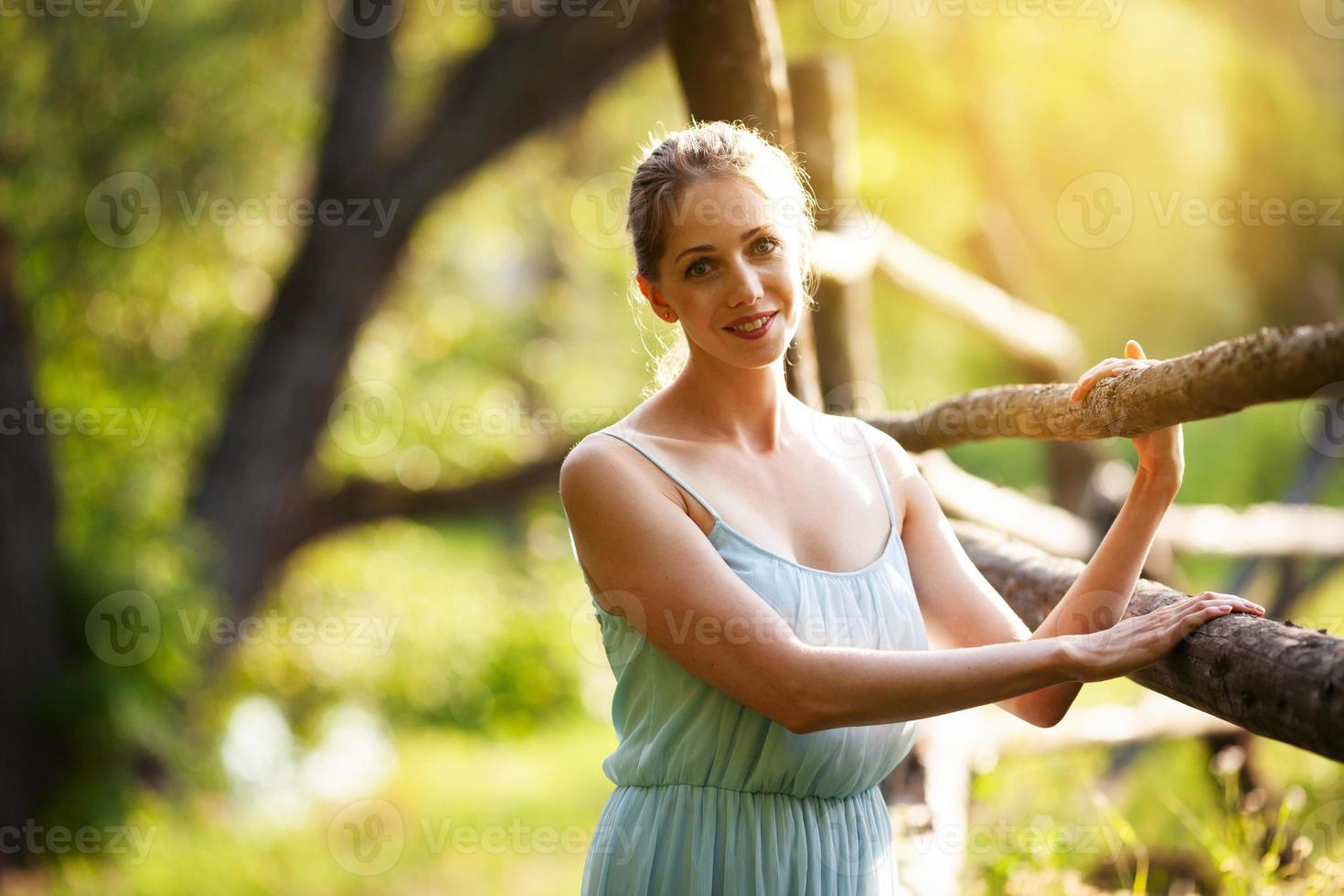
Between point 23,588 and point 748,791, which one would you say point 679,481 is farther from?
point 23,588

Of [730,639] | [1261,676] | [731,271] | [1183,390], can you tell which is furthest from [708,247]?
[1261,676]

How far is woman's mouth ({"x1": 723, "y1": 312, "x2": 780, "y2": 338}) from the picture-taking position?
6.02ft

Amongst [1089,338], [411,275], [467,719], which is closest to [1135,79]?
[1089,338]

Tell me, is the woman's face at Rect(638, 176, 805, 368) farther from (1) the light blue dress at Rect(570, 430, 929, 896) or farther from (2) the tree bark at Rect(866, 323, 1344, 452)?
(2) the tree bark at Rect(866, 323, 1344, 452)

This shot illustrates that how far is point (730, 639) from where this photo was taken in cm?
158

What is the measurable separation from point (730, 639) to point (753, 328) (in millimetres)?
515

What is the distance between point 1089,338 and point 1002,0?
6515mm

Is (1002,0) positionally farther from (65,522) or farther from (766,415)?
(766,415)

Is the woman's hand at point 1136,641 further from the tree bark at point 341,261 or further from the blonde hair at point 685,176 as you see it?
the tree bark at point 341,261

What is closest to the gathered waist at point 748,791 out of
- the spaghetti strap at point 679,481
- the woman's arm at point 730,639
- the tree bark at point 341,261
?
the woman's arm at point 730,639

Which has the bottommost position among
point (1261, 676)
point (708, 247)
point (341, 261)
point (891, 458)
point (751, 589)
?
point (1261, 676)

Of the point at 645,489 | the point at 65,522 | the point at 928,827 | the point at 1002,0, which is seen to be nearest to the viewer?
the point at 645,489

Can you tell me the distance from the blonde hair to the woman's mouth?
0.12 meters

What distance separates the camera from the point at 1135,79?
39.4ft
